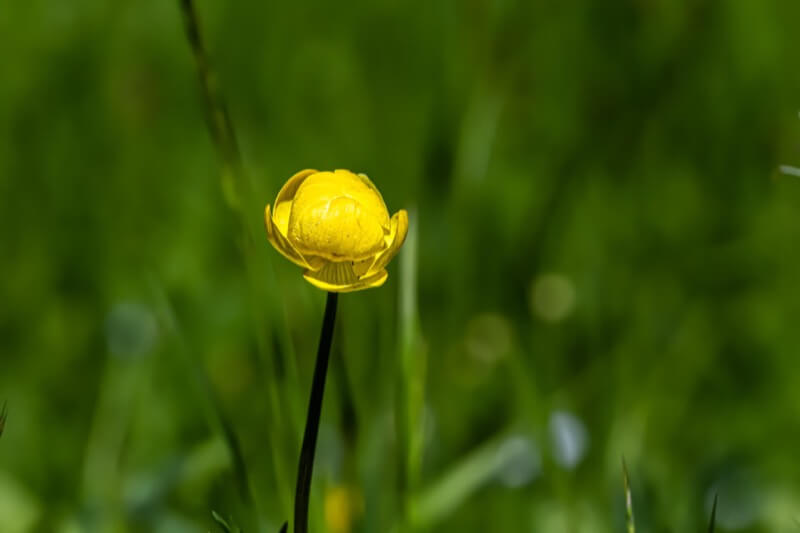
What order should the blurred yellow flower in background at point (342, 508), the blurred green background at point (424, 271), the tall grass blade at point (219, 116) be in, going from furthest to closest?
the blurred green background at point (424, 271)
the blurred yellow flower in background at point (342, 508)
the tall grass blade at point (219, 116)

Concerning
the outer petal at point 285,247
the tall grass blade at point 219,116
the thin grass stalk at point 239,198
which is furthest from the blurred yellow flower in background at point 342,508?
the outer petal at point 285,247

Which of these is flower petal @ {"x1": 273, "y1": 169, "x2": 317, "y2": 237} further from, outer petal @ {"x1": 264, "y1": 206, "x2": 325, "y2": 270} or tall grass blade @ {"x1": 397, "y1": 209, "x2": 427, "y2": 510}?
tall grass blade @ {"x1": 397, "y1": 209, "x2": 427, "y2": 510}

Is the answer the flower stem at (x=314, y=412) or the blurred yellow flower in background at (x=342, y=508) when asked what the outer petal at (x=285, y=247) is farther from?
the blurred yellow flower in background at (x=342, y=508)

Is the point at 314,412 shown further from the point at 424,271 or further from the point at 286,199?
the point at 424,271

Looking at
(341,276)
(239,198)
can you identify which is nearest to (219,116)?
(239,198)

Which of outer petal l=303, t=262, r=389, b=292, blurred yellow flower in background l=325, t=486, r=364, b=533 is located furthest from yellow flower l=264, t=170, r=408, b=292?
blurred yellow flower in background l=325, t=486, r=364, b=533

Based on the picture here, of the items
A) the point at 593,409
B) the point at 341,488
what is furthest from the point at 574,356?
the point at 341,488
